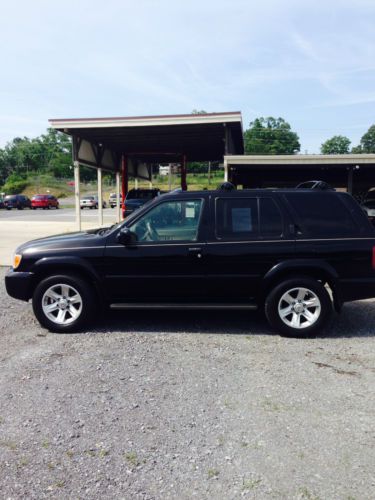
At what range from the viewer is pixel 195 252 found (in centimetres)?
526

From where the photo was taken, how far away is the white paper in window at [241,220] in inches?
210

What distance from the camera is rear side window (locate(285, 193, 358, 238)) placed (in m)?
5.30

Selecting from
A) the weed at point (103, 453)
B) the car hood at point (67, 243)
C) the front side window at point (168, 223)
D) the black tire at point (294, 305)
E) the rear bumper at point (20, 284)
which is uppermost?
the front side window at point (168, 223)

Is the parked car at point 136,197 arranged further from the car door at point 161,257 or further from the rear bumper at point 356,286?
the rear bumper at point 356,286

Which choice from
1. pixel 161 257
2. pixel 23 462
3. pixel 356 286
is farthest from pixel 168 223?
pixel 23 462

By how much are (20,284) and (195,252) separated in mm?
2213

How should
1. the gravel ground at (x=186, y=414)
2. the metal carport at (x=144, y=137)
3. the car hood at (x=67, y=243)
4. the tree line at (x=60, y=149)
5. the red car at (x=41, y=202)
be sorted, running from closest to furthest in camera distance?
1. the gravel ground at (x=186, y=414)
2. the car hood at (x=67, y=243)
3. the metal carport at (x=144, y=137)
4. the red car at (x=41, y=202)
5. the tree line at (x=60, y=149)

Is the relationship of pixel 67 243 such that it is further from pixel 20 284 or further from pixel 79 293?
pixel 20 284

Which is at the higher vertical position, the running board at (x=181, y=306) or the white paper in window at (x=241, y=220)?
the white paper in window at (x=241, y=220)

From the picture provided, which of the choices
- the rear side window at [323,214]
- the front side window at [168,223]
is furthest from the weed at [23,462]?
the rear side window at [323,214]

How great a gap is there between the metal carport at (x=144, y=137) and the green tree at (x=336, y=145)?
108 metres

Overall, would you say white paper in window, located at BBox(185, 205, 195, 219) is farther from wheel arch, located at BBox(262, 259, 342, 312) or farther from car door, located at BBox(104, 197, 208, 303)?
wheel arch, located at BBox(262, 259, 342, 312)

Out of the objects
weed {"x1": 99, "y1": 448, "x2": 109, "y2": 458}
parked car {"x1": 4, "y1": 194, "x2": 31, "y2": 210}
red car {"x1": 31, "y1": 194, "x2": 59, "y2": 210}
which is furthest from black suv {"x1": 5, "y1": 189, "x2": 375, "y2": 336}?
red car {"x1": 31, "y1": 194, "x2": 59, "y2": 210}

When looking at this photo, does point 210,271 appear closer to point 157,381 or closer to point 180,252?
point 180,252
